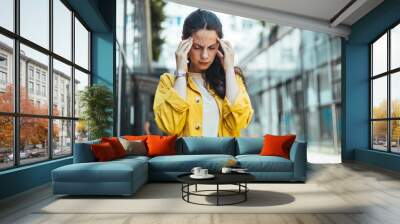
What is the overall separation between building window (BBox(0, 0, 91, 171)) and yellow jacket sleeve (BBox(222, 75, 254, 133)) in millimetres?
2987

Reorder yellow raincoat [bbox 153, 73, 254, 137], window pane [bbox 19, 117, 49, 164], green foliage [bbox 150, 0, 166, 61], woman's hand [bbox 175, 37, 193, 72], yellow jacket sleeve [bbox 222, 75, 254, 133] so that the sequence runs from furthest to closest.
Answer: green foliage [bbox 150, 0, 166, 61] < woman's hand [bbox 175, 37, 193, 72] < yellow jacket sleeve [bbox 222, 75, 254, 133] < yellow raincoat [bbox 153, 73, 254, 137] < window pane [bbox 19, 117, 49, 164]

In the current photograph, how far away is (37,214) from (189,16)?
5.89 m

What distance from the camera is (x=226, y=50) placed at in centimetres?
841

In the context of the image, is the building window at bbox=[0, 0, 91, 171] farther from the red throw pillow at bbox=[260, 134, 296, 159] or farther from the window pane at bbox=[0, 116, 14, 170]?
the red throw pillow at bbox=[260, 134, 296, 159]

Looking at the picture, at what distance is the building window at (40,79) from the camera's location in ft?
15.4

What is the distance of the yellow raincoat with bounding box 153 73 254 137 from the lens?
8070mm

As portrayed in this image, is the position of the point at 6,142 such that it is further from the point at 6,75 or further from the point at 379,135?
the point at 379,135

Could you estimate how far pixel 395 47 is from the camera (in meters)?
7.67

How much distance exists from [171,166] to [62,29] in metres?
3.07

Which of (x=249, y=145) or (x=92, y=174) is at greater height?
(x=249, y=145)

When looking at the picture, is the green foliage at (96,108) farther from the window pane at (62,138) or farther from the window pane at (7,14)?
the window pane at (7,14)

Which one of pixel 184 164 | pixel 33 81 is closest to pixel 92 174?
pixel 184 164

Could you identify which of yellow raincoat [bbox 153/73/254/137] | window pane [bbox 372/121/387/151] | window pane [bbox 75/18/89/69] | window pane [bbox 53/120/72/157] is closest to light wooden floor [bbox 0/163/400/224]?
window pane [bbox 53/120/72/157]

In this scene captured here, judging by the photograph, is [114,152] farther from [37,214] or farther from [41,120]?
[37,214]
